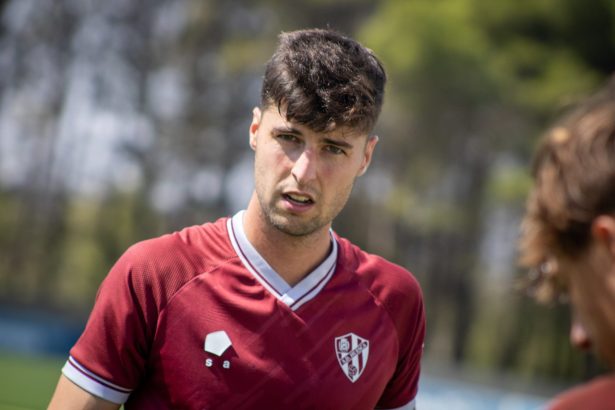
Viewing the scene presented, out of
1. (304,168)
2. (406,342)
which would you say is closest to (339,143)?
(304,168)

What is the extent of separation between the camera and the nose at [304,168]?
258 centimetres

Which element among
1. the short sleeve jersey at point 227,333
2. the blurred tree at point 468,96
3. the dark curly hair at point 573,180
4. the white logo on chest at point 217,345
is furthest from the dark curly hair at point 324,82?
the blurred tree at point 468,96

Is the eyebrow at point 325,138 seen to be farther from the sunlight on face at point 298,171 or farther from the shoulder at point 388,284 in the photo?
the shoulder at point 388,284

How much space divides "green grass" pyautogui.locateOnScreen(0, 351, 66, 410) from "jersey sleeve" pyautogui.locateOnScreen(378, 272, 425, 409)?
2.70 m

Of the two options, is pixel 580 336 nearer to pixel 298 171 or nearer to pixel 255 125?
pixel 298 171

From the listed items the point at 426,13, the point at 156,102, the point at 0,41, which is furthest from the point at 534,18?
the point at 0,41

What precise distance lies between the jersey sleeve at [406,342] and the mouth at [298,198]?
1.43ft

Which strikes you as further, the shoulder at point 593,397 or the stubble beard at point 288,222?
the stubble beard at point 288,222

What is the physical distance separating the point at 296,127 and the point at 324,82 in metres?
0.16

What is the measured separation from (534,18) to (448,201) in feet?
15.6

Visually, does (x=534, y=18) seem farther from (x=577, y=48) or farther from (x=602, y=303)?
(x=602, y=303)

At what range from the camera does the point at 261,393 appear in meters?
2.50

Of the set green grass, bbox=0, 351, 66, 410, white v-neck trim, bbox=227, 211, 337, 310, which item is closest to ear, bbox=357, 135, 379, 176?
white v-neck trim, bbox=227, 211, 337, 310

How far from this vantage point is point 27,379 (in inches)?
352
